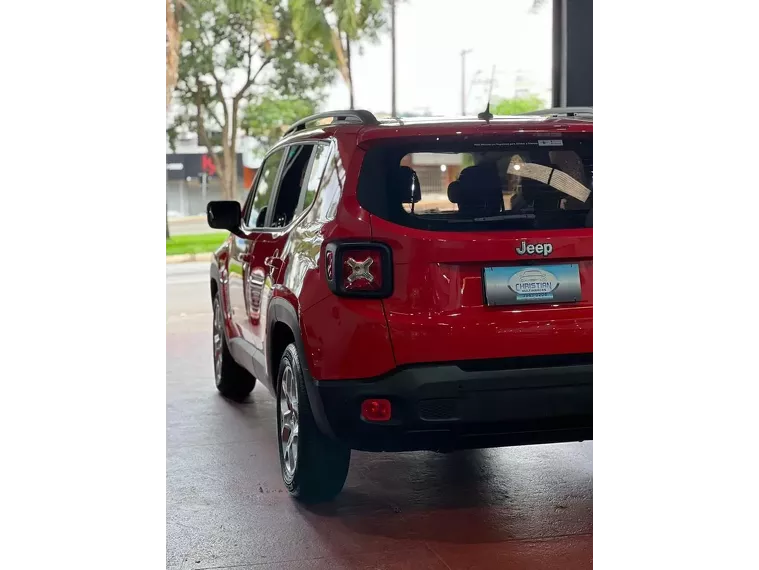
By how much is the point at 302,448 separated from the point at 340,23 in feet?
80.9

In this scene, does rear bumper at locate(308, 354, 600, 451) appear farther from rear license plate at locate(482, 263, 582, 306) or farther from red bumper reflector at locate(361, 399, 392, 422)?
rear license plate at locate(482, 263, 582, 306)

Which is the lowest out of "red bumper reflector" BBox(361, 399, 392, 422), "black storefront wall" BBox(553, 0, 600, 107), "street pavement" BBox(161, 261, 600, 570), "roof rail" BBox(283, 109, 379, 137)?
"street pavement" BBox(161, 261, 600, 570)

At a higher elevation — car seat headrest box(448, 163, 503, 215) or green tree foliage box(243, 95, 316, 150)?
green tree foliage box(243, 95, 316, 150)

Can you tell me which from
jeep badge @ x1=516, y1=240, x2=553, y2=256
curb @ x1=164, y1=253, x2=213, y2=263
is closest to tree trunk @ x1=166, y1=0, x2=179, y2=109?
curb @ x1=164, y1=253, x2=213, y2=263

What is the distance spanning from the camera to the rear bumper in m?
4.23

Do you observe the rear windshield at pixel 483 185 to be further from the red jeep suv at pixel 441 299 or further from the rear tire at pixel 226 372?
the rear tire at pixel 226 372

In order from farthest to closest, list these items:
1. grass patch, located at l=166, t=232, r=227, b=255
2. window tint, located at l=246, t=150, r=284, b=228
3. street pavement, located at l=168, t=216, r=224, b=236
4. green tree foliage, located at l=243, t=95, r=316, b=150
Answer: street pavement, located at l=168, t=216, r=224, b=236
green tree foliage, located at l=243, t=95, r=316, b=150
grass patch, located at l=166, t=232, r=227, b=255
window tint, located at l=246, t=150, r=284, b=228

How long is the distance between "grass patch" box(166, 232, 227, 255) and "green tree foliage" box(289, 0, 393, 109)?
537 cm

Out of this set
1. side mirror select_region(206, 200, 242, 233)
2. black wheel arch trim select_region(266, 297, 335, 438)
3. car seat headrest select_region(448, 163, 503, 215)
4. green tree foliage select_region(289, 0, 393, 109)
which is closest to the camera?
black wheel arch trim select_region(266, 297, 335, 438)

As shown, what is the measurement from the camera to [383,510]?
495 centimetres

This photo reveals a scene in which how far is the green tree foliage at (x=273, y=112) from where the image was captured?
3406 centimetres

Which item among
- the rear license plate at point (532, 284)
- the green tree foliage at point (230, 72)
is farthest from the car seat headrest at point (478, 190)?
the green tree foliage at point (230, 72)
